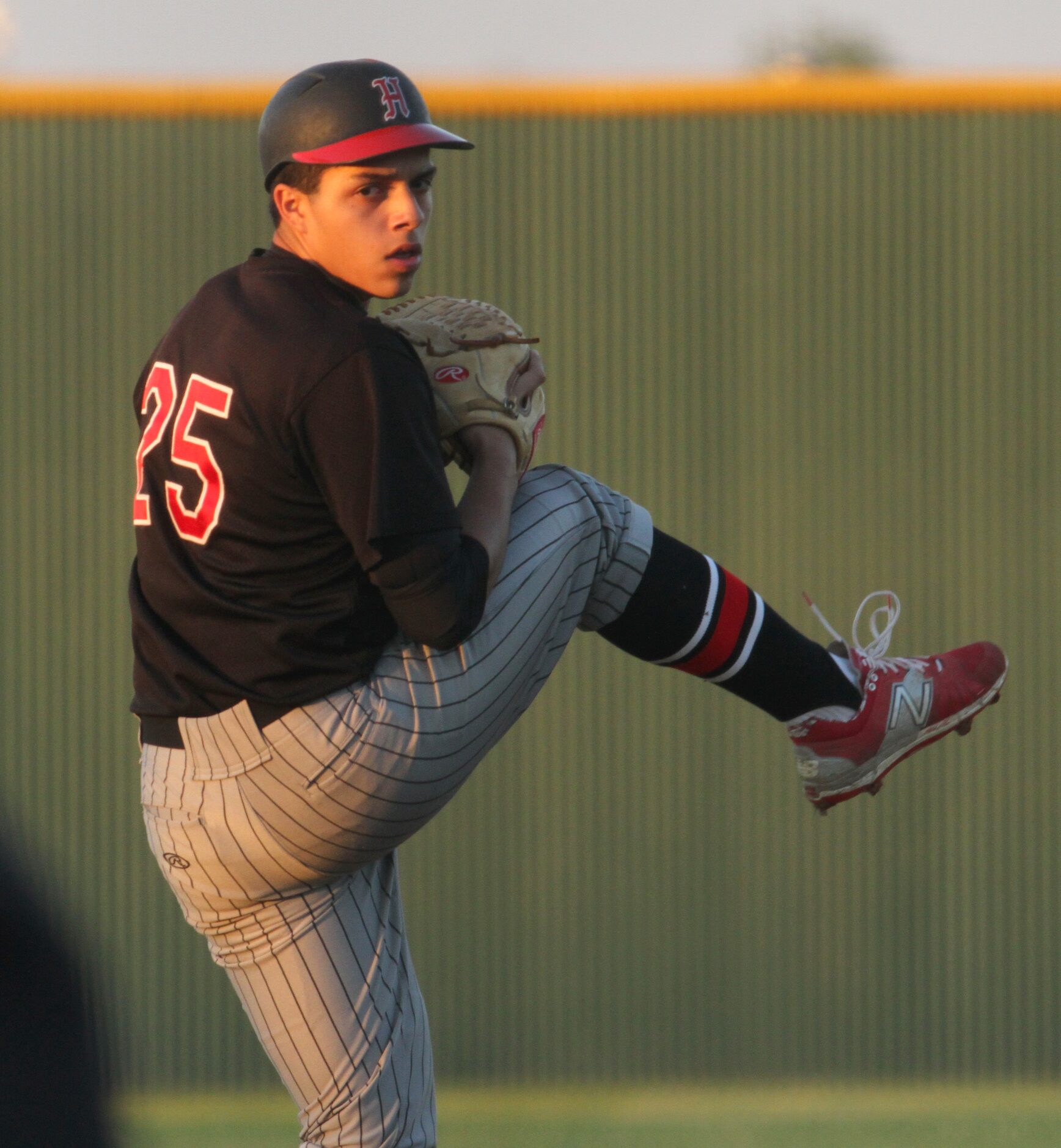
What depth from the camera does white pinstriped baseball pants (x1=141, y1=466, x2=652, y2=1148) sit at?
196 cm

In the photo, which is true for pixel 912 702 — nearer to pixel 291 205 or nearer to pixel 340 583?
pixel 340 583

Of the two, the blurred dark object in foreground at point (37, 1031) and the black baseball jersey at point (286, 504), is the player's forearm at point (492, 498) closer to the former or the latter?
the black baseball jersey at point (286, 504)

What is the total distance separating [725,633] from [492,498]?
428mm

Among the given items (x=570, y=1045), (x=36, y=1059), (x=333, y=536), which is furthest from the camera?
(x=570, y=1045)

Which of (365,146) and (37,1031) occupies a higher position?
(365,146)

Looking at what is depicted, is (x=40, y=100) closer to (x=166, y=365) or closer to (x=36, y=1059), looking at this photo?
(x=166, y=365)

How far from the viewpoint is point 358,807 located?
6.43 ft

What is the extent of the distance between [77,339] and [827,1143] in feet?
12.3

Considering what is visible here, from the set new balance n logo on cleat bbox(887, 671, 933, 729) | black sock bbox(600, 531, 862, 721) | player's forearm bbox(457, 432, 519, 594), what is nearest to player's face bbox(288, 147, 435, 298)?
player's forearm bbox(457, 432, 519, 594)

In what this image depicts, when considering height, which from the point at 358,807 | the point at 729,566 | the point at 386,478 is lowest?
the point at 358,807

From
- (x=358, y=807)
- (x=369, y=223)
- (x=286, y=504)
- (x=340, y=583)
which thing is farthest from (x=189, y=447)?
(x=358, y=807)

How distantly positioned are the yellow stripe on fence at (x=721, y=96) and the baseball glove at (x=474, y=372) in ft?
11.9

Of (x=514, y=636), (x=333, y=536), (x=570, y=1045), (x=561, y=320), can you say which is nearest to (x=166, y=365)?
(x=333, y=536)

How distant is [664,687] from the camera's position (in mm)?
5520
